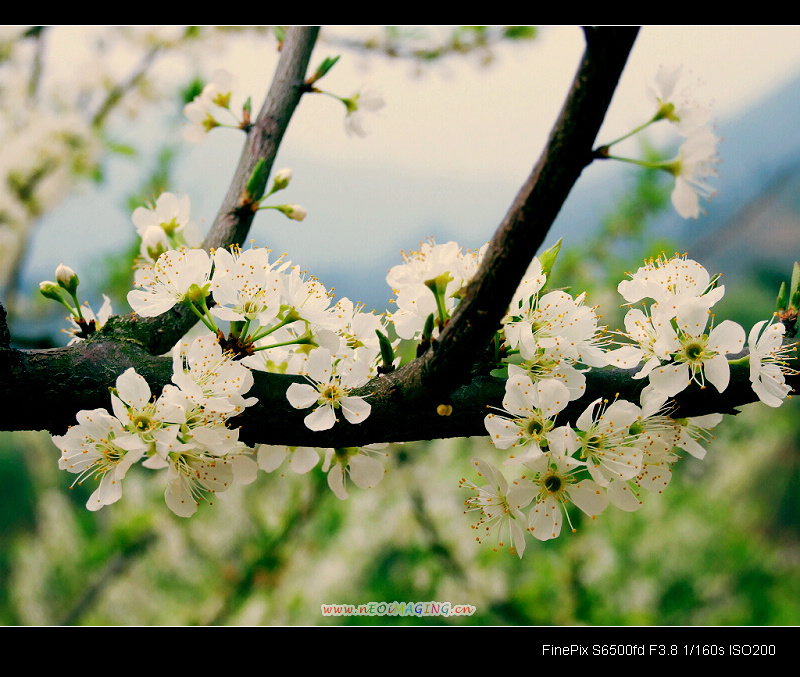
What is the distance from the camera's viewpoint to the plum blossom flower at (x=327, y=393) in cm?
39

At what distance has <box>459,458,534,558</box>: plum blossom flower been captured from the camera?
16.2 inches

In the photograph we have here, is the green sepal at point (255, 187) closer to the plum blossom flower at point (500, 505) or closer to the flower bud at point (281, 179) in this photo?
the flower bud at point (281, 179)

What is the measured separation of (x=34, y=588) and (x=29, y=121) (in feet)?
5.21

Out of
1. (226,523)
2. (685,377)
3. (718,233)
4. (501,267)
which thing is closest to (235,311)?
(501,267)

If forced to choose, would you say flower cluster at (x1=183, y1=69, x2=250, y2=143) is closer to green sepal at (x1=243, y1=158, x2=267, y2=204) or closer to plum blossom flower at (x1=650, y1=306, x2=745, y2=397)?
green sepal at (x1=243, y1=158, x2=267, y2=204)

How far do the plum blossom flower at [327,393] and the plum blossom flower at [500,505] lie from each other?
93 millimetres

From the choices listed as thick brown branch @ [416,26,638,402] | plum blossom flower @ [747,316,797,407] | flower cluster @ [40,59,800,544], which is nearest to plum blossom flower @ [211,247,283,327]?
flower cluster @ [40,59,800,544]

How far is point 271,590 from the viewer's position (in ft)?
4.77

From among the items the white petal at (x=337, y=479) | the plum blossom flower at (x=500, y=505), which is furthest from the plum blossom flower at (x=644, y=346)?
the white petal at (x=337, y=479)

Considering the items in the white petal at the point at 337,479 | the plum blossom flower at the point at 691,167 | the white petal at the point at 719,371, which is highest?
the plum blossom flower at the point at 691,167

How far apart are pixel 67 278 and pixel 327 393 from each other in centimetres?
23

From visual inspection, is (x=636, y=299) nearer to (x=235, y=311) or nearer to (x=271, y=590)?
(x=235, y=311)

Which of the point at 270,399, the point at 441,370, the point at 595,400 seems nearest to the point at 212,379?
the point at 270,399

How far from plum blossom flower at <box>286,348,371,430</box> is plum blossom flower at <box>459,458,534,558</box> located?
0.31 feet
